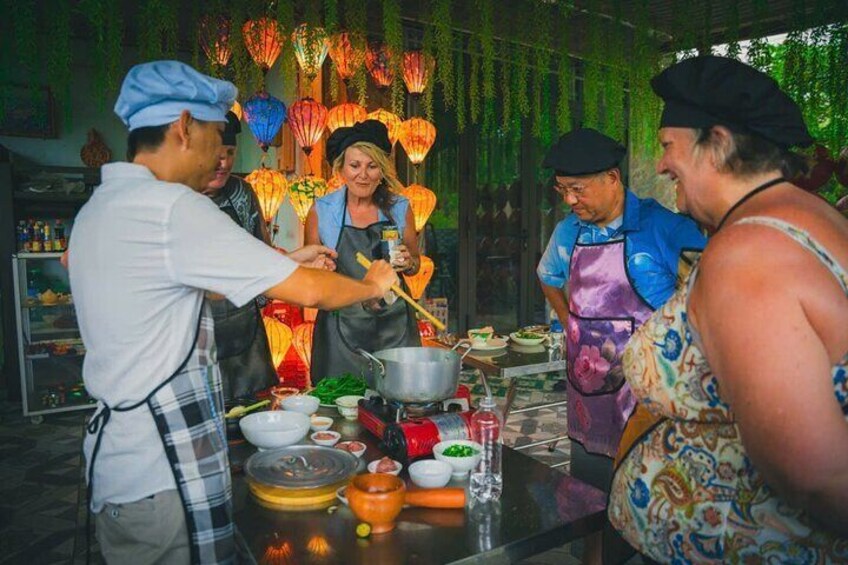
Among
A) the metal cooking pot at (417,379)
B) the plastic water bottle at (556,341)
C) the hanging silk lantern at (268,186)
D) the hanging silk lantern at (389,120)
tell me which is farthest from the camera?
the hanging silk lantern at (389,120)

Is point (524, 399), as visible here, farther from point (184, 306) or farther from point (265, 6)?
point (184, 306)

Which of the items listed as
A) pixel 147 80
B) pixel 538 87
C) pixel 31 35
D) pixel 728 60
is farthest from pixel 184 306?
pixel 538 87

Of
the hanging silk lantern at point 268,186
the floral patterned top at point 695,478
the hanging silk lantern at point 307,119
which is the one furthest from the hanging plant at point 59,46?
the hanging silk lantern at point 307,119

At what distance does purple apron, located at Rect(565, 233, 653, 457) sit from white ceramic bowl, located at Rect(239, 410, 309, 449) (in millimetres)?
1312

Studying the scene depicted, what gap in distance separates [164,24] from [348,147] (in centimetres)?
125

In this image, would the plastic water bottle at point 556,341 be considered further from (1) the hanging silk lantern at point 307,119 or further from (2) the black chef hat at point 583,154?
(1) the hanging silk lantern at point 307,119

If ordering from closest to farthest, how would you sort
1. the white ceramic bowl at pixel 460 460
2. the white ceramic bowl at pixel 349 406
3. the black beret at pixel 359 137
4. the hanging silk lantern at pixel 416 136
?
the white ceramic bowl at pixel 460 460 < the white ceramic bowl at pixel 349 406 < the black beret at pixel 359 137 < the hanging silk lantern at pixel 416 136

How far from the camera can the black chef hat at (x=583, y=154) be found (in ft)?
8.45

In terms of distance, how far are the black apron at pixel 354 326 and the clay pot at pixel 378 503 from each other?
5.70 ft

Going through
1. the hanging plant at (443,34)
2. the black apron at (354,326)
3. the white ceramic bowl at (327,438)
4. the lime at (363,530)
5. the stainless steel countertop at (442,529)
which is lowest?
the stainless steel countertop at (442,529)

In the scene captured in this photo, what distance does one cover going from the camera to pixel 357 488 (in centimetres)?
157

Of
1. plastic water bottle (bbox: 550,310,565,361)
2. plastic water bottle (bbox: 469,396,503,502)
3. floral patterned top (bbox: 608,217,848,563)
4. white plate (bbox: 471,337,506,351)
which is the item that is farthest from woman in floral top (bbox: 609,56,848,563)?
white plate (bbox: 471,337,506,351)

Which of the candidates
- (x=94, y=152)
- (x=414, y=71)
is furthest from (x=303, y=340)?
(x=94, y=152)

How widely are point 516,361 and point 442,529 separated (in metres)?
2.36
